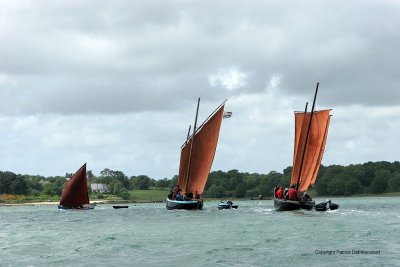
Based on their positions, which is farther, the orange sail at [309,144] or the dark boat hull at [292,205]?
the orange sail at [309,144]

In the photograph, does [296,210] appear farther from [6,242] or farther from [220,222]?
[6,242]

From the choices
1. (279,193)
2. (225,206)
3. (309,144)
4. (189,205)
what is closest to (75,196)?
(225,206)

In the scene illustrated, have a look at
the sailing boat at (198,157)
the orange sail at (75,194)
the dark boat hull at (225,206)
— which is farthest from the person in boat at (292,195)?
the orange sail at (75,194)

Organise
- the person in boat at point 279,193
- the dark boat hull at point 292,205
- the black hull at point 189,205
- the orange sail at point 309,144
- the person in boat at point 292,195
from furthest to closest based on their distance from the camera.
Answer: the black hull at point 189,205 → the orange sail at point 309,144 → the person in boat at point 279,193 → the person in boat at point 292,195 → the dark boat hull at point 292,205

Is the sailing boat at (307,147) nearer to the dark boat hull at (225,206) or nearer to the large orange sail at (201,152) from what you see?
the large orange sail at (201,152)

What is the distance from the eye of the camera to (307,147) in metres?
85.9

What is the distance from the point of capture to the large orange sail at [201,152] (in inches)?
3401

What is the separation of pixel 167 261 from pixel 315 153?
5012cm

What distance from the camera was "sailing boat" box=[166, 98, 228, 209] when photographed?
284ft

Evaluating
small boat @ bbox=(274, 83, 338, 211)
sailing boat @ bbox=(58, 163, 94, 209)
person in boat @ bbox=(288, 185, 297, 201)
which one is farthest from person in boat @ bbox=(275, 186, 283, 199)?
sailing boat @ bbox=(58, 163, 94, 209)

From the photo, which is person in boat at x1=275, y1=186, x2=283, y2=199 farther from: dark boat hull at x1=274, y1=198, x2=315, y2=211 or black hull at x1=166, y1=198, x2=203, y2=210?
black hull at x1=166, y1=198, x2=203, y2=210

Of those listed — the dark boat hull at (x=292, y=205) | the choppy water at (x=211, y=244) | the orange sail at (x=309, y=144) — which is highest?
the orange sail at (x=309, y=144)

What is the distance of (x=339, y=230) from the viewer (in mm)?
52938

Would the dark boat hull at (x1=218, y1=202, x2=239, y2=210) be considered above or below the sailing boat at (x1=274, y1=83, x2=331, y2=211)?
below
